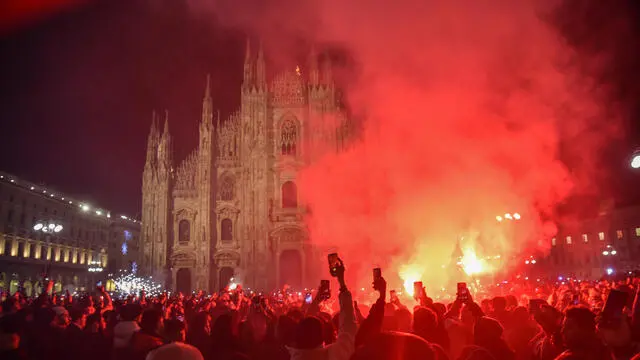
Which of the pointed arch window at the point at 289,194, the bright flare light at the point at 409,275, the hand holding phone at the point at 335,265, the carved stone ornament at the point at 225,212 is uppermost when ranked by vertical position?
the pointed arch window at the point at 289,194

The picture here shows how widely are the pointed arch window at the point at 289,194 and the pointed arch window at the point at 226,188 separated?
181 inches

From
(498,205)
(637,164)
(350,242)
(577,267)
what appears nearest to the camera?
(637,164)

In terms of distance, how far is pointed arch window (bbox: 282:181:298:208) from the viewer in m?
45.5

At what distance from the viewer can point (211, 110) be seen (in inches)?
1826

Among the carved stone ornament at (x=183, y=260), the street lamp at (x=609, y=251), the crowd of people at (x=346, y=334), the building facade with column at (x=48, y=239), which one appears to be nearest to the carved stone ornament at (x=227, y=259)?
the carved stone ornament at (x=183, y=260)

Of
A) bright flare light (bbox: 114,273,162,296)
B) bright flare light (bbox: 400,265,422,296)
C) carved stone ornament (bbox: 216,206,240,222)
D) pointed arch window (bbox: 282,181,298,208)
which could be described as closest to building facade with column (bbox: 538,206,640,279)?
bright flare light (bbox: 400,265,422,296)

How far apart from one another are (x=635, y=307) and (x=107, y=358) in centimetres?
694

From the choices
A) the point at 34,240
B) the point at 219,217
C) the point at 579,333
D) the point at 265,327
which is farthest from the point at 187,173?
the point at 579,333

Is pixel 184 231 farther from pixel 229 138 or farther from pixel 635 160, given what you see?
pixel 635 160

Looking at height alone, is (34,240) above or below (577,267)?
above

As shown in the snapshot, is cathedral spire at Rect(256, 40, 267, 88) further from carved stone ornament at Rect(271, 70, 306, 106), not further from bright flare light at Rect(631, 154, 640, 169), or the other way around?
bright flare light at Rect(631, 154, 640, 169)

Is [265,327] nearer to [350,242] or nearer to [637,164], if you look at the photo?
[637,164]

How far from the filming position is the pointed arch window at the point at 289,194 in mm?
45531

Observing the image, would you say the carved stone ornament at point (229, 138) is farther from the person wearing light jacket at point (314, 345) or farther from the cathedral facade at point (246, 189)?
the person wearing light jacket at point (314, 345)
